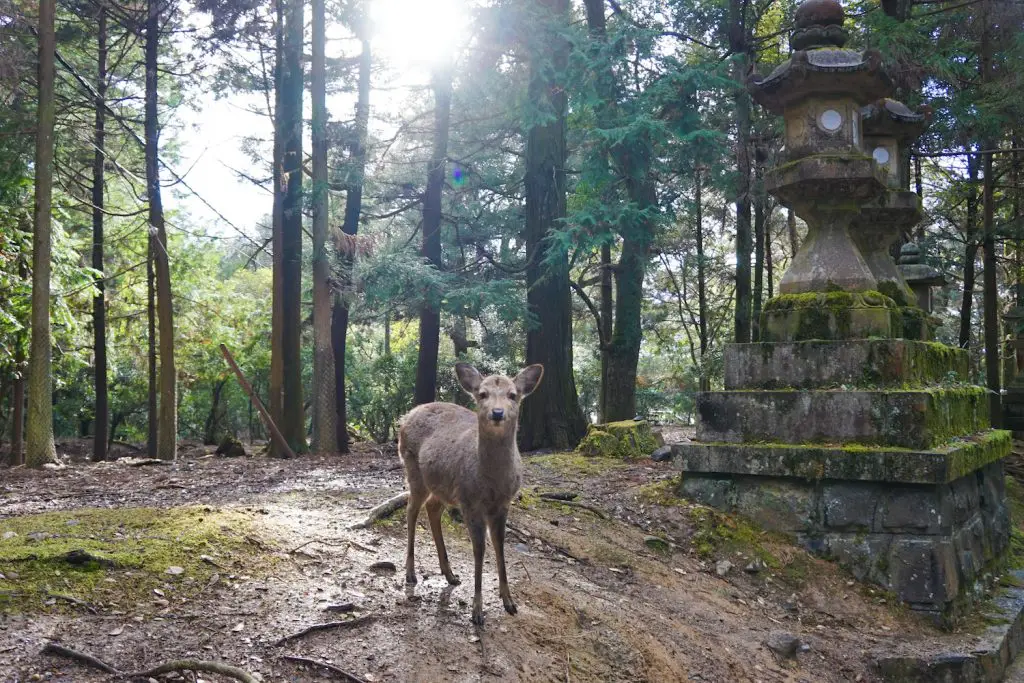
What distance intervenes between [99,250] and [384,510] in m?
16.1

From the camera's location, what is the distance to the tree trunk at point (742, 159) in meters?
15.1

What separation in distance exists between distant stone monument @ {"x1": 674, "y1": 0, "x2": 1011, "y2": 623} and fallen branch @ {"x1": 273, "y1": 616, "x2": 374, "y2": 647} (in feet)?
14.6

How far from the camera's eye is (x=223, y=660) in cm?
429

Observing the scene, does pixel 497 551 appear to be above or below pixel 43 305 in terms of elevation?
below

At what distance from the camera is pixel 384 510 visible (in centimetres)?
698

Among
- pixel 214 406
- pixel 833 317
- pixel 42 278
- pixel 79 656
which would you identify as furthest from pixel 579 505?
pixel 214 406

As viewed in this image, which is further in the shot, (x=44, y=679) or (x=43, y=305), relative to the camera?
(x=43, y=305)

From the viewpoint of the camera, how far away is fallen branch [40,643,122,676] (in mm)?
4020

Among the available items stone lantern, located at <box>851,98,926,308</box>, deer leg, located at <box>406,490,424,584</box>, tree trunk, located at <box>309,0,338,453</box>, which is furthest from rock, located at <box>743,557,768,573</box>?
tree trunk, located at <box>309,0,338,453</box>

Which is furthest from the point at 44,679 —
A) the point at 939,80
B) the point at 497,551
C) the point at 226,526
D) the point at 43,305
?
the point at 939,80

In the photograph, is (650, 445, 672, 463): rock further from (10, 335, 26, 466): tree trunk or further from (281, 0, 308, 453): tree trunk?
(10, 335, 26, 466): tree trunk

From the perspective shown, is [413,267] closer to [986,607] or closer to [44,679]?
[986,607]

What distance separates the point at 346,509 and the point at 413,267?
7.20 meters

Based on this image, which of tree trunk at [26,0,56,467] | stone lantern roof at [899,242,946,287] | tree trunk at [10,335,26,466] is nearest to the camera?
stone lantern roof at [899,242,946,287]
